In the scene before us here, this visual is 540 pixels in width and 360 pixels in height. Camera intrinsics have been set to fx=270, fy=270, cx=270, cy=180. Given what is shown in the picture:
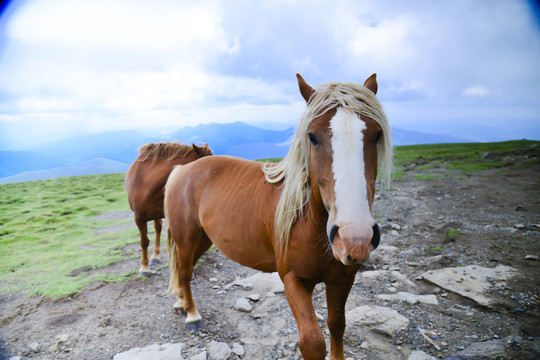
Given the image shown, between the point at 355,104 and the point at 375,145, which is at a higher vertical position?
the point at 355,104

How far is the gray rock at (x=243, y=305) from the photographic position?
3908 millimetres


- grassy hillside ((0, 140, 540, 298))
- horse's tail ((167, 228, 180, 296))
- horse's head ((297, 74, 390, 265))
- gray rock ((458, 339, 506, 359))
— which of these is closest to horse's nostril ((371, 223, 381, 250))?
horse's head ((297, 74, 390, 265))

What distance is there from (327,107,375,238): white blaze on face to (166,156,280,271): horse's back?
978mm

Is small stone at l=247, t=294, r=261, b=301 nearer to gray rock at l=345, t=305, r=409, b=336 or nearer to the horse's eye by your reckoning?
gray rock at l=345, t=305, r=409, b=336

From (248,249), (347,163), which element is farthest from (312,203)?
(248,249)

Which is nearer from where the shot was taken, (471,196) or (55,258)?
(55,258)

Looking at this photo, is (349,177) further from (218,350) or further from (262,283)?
(262,283)

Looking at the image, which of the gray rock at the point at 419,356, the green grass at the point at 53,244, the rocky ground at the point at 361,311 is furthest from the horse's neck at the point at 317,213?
the green grass at the point at 53,244

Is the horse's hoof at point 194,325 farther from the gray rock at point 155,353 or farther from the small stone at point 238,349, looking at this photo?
the small stone at point 238,349

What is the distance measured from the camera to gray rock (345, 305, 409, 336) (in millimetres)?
3215

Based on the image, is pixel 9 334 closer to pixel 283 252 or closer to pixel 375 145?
pixel 283 252

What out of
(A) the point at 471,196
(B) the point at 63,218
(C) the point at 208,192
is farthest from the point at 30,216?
(A) the point at 471,196

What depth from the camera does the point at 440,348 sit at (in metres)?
2.94

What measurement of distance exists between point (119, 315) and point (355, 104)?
4357mm
